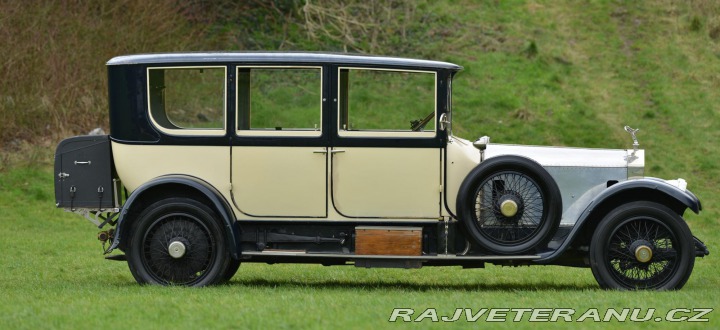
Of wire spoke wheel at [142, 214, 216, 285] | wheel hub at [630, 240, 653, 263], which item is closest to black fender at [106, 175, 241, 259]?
wire spoke wheel at [142, 214, 216, 285]

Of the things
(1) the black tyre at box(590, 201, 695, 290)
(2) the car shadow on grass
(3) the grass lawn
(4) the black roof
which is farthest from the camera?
(2) the car shadow on grass

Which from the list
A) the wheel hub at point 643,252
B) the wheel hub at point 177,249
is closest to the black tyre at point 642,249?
the wheel hub at point 643,252

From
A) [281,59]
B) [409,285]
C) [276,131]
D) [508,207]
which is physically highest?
[281,59]

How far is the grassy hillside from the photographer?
9500 millimetres

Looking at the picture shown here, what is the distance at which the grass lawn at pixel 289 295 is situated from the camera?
845 cm

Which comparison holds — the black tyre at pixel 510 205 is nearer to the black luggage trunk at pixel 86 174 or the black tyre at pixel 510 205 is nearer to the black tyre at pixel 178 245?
the black tyre at pixel 178 245

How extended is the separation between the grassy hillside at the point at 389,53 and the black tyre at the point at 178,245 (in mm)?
295

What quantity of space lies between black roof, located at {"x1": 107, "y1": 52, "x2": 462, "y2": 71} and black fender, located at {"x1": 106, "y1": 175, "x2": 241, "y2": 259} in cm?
110

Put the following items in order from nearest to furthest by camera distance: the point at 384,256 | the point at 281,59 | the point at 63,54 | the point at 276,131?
the point at 384,256 → the point at 281,59 → the point at 276,131 → the point at 63,54

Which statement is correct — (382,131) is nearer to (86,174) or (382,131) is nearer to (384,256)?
(384,256)

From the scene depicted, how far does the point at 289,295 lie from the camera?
32.9ft

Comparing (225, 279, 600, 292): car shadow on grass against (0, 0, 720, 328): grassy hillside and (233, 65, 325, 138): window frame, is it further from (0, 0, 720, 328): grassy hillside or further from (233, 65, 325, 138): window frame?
(233, 65, 325, 138): window frame

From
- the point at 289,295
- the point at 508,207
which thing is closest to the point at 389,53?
the point at 508,207

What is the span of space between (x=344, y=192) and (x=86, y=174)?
2466 millimetres
